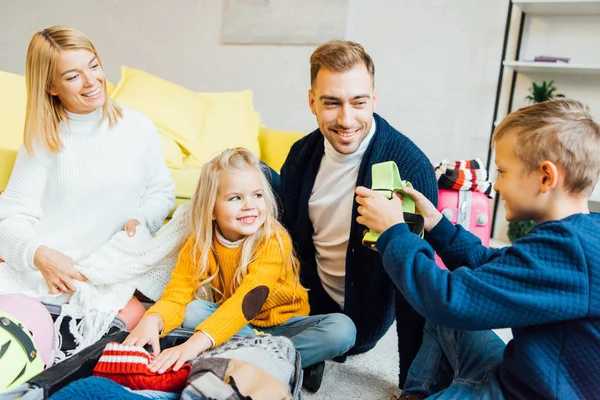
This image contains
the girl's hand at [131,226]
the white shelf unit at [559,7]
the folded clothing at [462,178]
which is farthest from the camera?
the white shelf unit at [559,7]

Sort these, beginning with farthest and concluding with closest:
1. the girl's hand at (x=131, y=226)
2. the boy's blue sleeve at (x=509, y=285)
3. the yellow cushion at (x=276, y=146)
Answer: the yellow cushion at (x=276, y=146) → the girl's hand at (x=131, y=226) → the boy's blue sleeve at (x=509, y=285)

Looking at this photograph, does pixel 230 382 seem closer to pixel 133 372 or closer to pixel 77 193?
pixel 133 372

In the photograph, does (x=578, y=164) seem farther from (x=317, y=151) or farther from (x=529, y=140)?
(x=317, y=151)

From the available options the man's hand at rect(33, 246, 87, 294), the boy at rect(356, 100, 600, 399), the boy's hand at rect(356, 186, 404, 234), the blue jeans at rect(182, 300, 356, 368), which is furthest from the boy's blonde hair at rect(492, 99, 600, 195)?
the man's hand at rect(33, 246, 87, 294)

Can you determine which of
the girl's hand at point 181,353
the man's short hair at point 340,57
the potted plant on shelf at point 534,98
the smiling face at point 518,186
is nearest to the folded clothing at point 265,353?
the girl's hand at point 181,353

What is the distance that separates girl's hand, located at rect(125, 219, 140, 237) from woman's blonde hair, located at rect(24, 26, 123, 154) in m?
0.27

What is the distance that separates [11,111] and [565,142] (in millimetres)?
2064

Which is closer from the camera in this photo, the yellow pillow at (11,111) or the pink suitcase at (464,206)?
the pink suitcase at (464,206)

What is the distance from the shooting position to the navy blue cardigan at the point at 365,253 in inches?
50.4

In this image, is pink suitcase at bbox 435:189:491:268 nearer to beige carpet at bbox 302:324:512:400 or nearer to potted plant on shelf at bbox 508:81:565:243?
beige carpet at bbox 302:324:512:400

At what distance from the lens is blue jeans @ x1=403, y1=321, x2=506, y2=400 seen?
0.90 metres

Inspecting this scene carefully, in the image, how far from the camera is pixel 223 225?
1252 millimetres

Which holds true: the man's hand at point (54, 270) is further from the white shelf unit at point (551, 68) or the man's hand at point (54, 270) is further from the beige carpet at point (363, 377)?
the white shelf unit at point (551, 68)

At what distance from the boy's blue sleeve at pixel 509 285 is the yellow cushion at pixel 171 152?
160 cm
